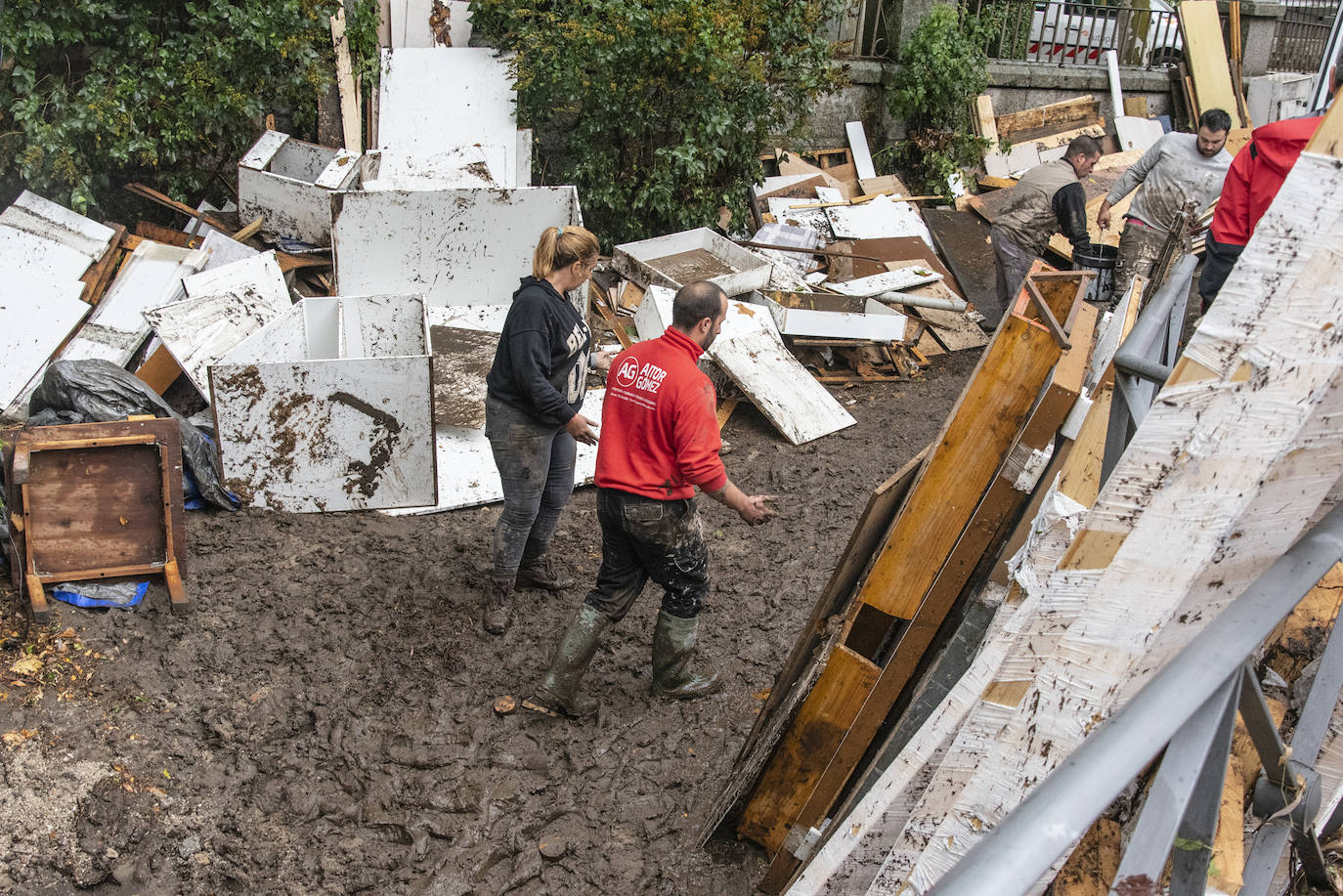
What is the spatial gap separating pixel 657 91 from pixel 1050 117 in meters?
5.80

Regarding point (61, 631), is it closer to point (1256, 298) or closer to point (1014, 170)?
point (1256, 298)

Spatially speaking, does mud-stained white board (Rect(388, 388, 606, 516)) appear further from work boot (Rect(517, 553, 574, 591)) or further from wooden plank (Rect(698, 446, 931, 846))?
wooden plank (Rect(698, 446, 931, 846))

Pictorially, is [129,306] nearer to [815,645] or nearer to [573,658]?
[573,658]

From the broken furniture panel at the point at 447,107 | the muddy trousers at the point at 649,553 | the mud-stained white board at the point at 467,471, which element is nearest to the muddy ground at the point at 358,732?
the mud-stained white board at the point at 467,471

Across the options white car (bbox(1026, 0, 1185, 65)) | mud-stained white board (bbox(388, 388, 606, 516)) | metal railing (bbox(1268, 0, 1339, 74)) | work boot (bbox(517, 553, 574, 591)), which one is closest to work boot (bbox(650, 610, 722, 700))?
work boot (bbox(517, 553, 574, 591))

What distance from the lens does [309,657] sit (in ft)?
14.4

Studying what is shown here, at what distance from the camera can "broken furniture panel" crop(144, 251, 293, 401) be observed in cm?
609

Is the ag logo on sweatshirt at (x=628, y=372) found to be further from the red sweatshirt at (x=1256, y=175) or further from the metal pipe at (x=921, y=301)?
the metal pipe at (x=921, y=301)

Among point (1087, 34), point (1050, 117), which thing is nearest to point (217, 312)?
point (1050, 117)

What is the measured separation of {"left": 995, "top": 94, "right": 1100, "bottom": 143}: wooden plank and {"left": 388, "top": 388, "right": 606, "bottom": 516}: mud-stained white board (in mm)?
7707

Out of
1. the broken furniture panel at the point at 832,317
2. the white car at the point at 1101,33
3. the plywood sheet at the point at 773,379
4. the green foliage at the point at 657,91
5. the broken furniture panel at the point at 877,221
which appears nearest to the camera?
the plywood sheet at the point at 773,379

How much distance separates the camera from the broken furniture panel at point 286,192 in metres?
7.64

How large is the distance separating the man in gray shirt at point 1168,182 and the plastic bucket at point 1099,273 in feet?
1.57

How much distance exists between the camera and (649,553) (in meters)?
3.90
